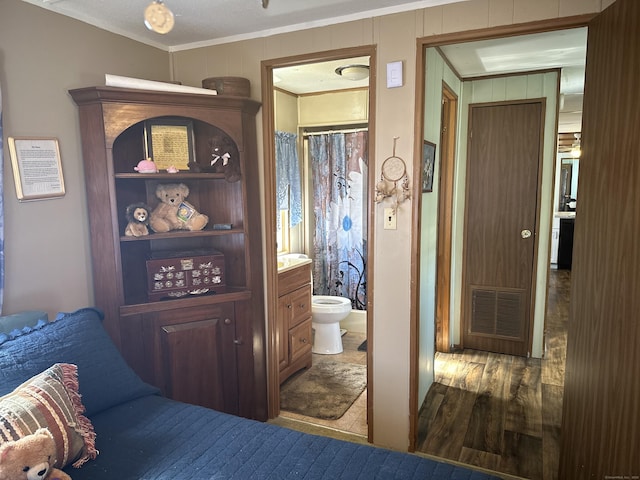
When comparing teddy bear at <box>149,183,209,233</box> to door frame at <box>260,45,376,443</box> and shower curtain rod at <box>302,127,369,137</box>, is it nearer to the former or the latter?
door frame at <box>260,45,376,443</box>

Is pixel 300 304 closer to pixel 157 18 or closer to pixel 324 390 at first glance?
pixel 324 390

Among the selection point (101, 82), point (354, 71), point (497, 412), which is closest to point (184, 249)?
point (101, 82)

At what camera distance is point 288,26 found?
2395mm

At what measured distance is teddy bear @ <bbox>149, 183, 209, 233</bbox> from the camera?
246 centimetres

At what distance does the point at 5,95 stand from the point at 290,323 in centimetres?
214

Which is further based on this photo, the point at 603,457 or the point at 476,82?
the point at 476,82

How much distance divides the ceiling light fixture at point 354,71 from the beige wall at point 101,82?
100 cm

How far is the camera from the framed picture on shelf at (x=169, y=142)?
7.88ft

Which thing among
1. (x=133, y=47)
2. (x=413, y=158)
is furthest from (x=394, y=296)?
(x=133, y=47)

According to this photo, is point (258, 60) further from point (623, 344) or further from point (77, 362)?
point (623, 344)

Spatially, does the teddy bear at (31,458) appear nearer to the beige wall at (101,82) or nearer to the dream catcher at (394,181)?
the beige wall at (101,82)

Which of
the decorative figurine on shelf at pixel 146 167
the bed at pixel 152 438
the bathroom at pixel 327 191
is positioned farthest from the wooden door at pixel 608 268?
the bathroom at pixel 327 191

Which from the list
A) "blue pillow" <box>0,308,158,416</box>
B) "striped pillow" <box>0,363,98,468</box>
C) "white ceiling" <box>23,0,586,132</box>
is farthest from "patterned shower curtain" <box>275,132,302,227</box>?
"striped pillow" <box>0,363,98,468</box>

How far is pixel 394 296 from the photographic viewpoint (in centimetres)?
235
